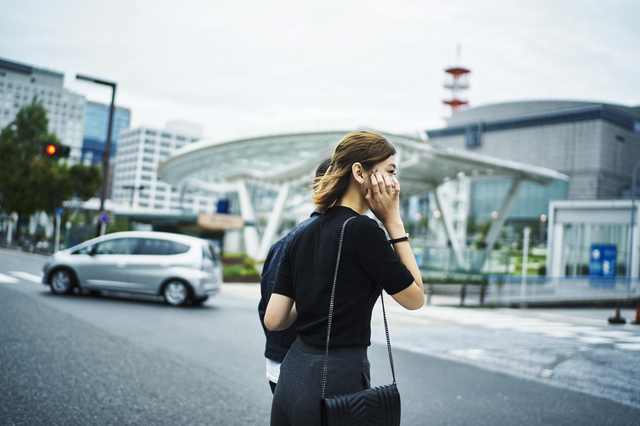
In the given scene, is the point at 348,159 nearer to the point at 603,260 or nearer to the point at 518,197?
the point at 603,260

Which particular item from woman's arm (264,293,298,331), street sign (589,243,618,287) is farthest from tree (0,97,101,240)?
woman's arm (264,293,298,331)

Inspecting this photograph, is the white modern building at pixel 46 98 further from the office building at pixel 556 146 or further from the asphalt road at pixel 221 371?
the office building at pixel 556 146

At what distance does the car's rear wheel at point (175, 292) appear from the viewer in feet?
39.7

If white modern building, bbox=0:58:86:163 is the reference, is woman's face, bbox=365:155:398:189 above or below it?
below

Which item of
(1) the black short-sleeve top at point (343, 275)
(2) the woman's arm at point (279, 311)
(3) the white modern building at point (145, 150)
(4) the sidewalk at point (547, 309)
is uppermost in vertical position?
(3) the white modern building at point (145, 150)

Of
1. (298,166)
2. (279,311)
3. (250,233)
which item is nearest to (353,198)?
(279,311)

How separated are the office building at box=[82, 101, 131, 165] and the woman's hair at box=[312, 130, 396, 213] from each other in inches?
1004

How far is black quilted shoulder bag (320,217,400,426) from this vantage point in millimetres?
1756

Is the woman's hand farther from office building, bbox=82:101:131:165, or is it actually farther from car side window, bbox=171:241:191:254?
office building, bbox=82:101:131:165

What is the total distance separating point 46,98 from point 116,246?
784 inches

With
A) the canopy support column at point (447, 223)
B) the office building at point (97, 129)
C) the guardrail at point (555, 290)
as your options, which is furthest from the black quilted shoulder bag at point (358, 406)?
the canopy support column at point (447, 223)

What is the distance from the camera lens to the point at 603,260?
29.7 metres

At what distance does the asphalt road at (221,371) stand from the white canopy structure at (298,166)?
21204mm

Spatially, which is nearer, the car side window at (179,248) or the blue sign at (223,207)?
the car side window at (179,248)
